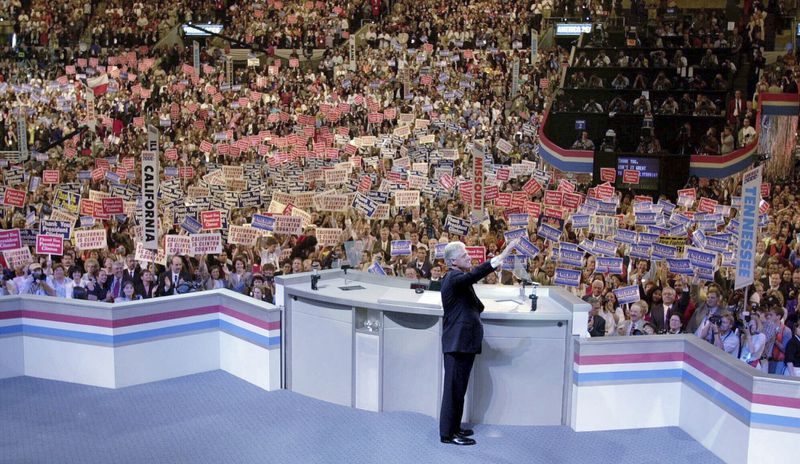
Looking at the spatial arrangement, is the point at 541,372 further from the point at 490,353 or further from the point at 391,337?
the point at 391,337

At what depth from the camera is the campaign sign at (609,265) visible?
37.9ft

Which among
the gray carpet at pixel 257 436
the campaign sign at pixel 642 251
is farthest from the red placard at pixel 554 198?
the gray carpet at pixel 257 436

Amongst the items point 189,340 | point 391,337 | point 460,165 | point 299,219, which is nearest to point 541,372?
point 391,337

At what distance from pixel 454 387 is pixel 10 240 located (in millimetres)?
6824

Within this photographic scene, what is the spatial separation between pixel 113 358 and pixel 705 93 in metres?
20.3

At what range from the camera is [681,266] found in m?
11.4

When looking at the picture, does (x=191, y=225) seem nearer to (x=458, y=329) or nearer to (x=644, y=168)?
(x=458, y=329)

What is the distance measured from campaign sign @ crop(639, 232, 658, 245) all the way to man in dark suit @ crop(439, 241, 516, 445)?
219 inches

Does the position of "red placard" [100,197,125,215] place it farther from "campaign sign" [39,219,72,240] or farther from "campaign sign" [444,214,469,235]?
"campaign sign" [444,214,469,235]

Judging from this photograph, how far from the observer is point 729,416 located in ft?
22.5

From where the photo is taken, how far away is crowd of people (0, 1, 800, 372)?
11586 millimetres

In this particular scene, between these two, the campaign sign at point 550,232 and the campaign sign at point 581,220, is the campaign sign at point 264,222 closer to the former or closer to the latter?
the campaign sign at point 550,232

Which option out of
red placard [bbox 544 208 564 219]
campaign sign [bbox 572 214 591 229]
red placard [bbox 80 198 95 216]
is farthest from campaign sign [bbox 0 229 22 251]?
campaign sign [bbox 572 214 591 229]

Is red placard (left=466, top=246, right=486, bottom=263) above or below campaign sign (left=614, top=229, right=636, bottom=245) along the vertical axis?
below
